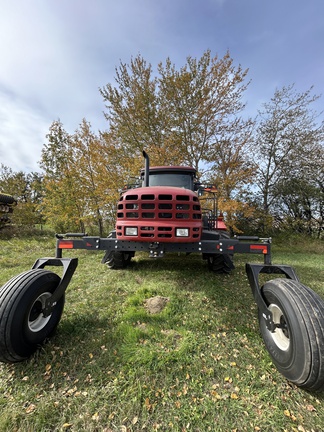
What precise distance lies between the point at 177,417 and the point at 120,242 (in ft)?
6.98

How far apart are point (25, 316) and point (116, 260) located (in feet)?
10.1

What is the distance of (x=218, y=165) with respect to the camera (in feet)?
38.4

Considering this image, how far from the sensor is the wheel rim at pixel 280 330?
2.07 m

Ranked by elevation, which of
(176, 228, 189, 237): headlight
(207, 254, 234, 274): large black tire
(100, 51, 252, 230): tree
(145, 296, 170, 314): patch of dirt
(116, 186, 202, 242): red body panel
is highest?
(100, 51, 252, 230): tree

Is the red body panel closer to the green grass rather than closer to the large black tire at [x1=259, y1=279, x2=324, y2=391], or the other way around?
the green grass

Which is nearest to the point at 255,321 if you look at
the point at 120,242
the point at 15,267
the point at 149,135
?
the point at 120,242

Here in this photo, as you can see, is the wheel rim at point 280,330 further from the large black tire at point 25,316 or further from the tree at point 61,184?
the tree at point 61,184

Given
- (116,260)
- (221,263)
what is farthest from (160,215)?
(116,260)

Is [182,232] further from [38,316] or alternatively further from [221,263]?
[221,263]

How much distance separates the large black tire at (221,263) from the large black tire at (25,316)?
340cm

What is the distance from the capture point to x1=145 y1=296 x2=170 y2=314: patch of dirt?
3.14 metres

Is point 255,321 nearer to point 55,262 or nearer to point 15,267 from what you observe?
point 55,262

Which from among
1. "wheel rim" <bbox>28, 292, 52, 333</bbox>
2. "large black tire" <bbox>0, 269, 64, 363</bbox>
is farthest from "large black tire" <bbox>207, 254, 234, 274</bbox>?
"wheel rim" <bbox>28, 292, 52, 333</bbox>

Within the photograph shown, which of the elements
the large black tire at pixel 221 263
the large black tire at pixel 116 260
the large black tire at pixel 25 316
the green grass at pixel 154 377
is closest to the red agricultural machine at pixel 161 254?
the large black tire at pixel 25 316
